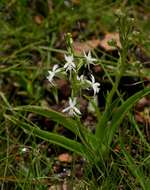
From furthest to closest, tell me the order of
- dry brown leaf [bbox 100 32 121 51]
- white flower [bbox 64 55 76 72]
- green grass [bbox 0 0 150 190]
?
dry brown leaf [bbox 100 32 121 51], green grass [bbox 0 0 150 190], white flower [bbox 64 55 76 72]

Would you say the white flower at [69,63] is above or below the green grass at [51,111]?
above

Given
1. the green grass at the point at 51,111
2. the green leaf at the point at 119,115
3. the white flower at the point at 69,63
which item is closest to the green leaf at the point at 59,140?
the green grass at the point at 51,111

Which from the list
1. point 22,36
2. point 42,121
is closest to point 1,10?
point 22,36

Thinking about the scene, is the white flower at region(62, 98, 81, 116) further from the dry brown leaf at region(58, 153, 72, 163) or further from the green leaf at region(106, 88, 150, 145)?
the dry brown leaf at region(58, 153, 72, 163)

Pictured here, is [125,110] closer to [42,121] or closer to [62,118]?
[62,118]

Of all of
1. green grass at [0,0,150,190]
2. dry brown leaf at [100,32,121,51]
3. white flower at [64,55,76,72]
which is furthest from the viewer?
dry brown leaf at [100,32,121,51]

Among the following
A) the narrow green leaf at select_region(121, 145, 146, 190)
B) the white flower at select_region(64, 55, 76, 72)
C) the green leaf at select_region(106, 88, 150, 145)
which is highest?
the white flower at select_region(64, 55, 76, 72)

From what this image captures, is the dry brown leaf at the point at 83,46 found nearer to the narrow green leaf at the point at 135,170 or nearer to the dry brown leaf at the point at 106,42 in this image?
the dry brown leaf at the point at 106,42

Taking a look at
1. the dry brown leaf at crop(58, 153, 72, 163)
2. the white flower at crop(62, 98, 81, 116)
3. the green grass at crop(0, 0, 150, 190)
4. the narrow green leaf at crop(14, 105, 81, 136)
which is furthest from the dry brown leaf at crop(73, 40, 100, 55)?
the white flower at crop(62, 98, 81, 116)
